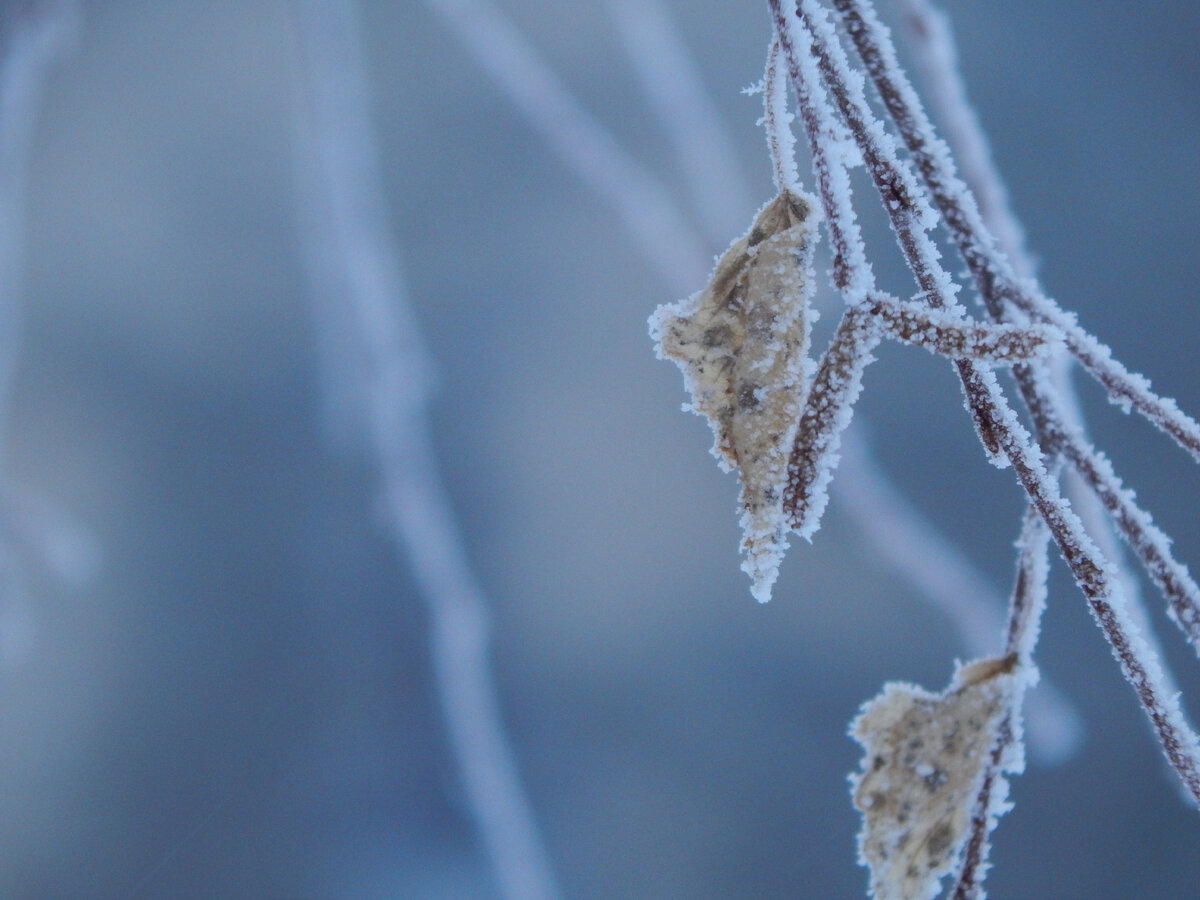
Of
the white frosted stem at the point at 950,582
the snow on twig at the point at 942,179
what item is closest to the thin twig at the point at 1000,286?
the snow on twig at the point at 942,179

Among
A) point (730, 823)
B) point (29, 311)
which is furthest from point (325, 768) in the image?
point (29, 311)

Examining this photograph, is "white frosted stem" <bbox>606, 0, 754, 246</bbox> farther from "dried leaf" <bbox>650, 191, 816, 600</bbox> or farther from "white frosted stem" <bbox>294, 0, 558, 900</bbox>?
"dried leaf" <bbox>650, 191, 816, 600</bbox>

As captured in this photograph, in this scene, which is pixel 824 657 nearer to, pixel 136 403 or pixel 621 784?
pixel 621 784

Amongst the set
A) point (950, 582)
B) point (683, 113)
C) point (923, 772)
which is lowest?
point (923, 772)

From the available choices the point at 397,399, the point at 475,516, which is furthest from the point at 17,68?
the point at 475,516

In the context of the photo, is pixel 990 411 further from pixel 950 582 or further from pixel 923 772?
pixel 950 582

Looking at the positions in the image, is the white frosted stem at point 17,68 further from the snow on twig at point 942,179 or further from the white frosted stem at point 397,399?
the snow on twig at point 942,179
